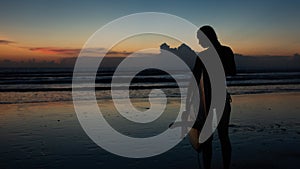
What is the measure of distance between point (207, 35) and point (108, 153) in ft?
10.1

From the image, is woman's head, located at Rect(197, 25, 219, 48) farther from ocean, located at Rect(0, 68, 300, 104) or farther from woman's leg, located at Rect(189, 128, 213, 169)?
ocean, located at Rect(0, 68, 300, 104)

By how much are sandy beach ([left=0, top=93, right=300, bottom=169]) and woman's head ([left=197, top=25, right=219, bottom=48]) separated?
7.10ft

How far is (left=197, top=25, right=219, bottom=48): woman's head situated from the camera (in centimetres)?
457

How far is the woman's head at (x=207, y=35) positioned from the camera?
457 cm

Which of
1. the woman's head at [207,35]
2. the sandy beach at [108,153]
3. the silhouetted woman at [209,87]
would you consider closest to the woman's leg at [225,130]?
the silhouetted woman at [209,87]

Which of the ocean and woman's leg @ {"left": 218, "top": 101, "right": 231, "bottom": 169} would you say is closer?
woman's leg @ {"left": 218, "top": 101, "right": 231, "bottom": 169}

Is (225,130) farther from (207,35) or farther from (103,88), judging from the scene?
(103,88)

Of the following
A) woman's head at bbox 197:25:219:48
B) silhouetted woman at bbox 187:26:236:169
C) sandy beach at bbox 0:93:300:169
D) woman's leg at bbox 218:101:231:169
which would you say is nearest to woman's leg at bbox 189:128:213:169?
silhouetted woman at bbox 187:26:236:169

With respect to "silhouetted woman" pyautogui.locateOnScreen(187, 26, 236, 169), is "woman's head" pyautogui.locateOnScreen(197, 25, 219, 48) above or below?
above

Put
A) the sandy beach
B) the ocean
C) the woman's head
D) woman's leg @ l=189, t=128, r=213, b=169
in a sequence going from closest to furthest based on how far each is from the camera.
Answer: the woman's head < woman's leg @ l=189, t=128, r=213, b=169 < the sandy beach < the ocean

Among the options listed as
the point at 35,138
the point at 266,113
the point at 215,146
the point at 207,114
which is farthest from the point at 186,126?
the point at 266,113

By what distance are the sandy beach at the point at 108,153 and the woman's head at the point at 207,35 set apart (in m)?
2.16

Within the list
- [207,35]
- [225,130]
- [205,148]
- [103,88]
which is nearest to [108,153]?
[205,148]

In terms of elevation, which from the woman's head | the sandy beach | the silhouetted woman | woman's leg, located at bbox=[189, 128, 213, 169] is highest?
the woman's head
